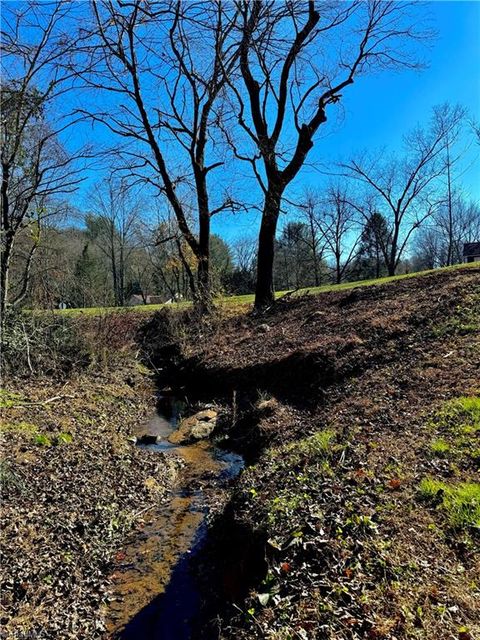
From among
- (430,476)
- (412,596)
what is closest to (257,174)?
(430,476)

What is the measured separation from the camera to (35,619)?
3041 mm

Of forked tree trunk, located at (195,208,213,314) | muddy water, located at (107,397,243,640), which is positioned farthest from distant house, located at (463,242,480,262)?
muddy water, located at (107,397,243,640)

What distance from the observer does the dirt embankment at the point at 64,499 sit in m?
3.20

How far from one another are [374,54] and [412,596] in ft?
44.7

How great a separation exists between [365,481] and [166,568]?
2011mm

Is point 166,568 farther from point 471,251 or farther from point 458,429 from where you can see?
point 471,251

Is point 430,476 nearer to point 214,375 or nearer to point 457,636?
point 457,636

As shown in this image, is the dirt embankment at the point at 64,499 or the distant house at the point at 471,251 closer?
the dirt embankment at the point at 64,499

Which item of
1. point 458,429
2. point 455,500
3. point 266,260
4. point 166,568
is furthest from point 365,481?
point 266,260

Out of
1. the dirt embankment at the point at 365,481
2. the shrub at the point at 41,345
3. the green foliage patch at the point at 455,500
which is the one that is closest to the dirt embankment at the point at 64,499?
the shrub at the point at 41,345

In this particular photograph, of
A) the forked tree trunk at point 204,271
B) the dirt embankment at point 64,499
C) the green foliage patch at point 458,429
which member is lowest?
the dirt embankment at point 64,499

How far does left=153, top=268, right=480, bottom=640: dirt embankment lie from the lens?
2564 millimetres

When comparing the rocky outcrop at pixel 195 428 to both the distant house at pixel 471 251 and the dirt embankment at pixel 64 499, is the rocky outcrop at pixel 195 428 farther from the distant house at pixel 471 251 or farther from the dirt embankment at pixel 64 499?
the distant house at pixel 471 251

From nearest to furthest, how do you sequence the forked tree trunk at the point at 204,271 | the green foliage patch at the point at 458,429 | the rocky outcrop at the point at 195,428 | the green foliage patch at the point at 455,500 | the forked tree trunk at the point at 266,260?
the green foliage patch at the point at 455,500, the green foliage patch at the point at 458,429, the rocky outcrop at the point at 195,428, the forked tree trunk at the point at 266,260, the forked tree trunk at the point at 204,271
